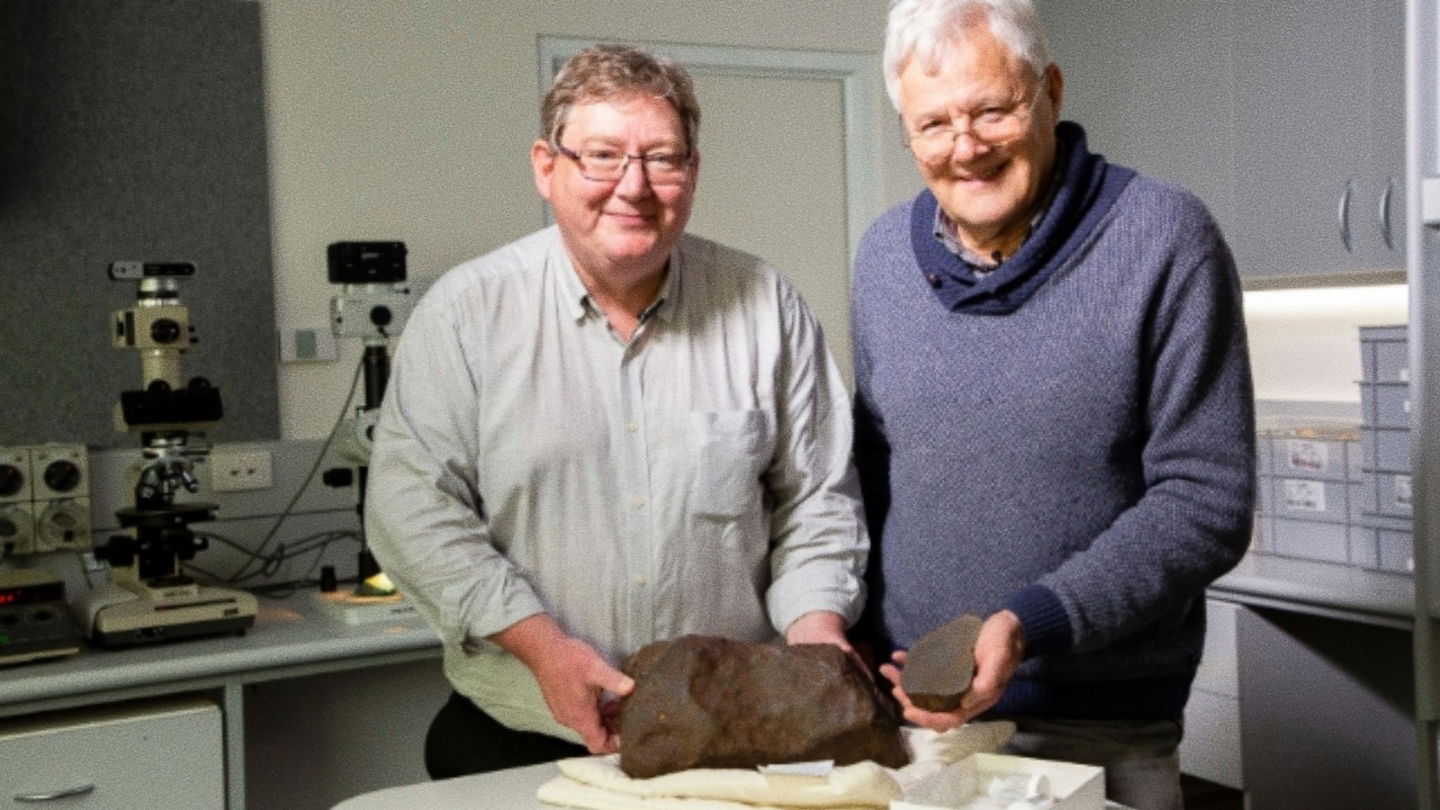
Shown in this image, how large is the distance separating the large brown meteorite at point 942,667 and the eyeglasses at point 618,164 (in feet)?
1.98

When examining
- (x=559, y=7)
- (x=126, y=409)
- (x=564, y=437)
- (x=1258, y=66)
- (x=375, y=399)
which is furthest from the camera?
(x=559, y=7)

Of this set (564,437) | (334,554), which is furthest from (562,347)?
(334,554)

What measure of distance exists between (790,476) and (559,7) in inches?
91.9

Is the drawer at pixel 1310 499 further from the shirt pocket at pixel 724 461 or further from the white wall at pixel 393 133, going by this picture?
A: the shirt pocket at pixel 724 461

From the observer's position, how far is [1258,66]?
3701 mm

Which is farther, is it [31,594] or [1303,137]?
[1303,137]

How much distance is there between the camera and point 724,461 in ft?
6.23

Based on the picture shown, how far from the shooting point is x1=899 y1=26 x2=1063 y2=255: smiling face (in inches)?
66.9

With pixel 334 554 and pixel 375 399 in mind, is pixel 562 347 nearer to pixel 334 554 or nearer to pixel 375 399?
pixel 375 399

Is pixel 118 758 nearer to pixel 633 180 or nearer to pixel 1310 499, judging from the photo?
pixel 633 180

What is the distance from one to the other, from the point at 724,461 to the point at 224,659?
4.31ft

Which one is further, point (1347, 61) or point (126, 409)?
point (1347, 61)

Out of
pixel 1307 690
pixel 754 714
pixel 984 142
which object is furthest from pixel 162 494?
pixel 1307 690

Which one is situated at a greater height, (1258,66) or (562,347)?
(1258,66)
